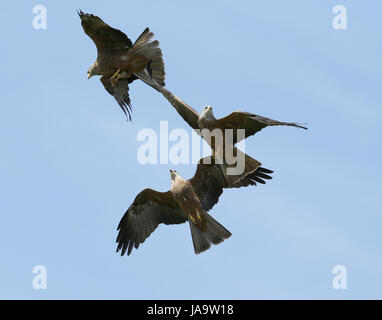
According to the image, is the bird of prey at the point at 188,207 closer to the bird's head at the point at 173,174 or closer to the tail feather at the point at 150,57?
the bird's head at the point at 173,174

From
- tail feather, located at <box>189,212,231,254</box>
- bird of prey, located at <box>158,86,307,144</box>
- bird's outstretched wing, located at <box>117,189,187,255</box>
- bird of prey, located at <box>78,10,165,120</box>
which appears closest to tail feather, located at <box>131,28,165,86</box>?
bird of prey, located at <box>78,10,165,120</box>

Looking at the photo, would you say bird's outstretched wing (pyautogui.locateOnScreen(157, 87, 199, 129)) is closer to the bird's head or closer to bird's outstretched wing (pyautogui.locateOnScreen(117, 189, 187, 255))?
the bird's head

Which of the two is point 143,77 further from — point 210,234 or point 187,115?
point 210,234

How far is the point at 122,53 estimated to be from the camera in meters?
13.9

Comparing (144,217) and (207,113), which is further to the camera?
(144,217)

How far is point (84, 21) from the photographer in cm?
1378

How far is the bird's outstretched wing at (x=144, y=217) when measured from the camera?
44.3 ft

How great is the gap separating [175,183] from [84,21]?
2916 mm

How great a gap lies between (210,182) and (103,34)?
283cm

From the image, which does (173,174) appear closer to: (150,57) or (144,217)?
(144,217)

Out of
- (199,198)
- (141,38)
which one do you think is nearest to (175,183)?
(199,198)

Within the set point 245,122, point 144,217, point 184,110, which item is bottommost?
point 144,217

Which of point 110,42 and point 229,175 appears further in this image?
point 110,42

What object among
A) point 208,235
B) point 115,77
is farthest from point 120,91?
point 208,235
